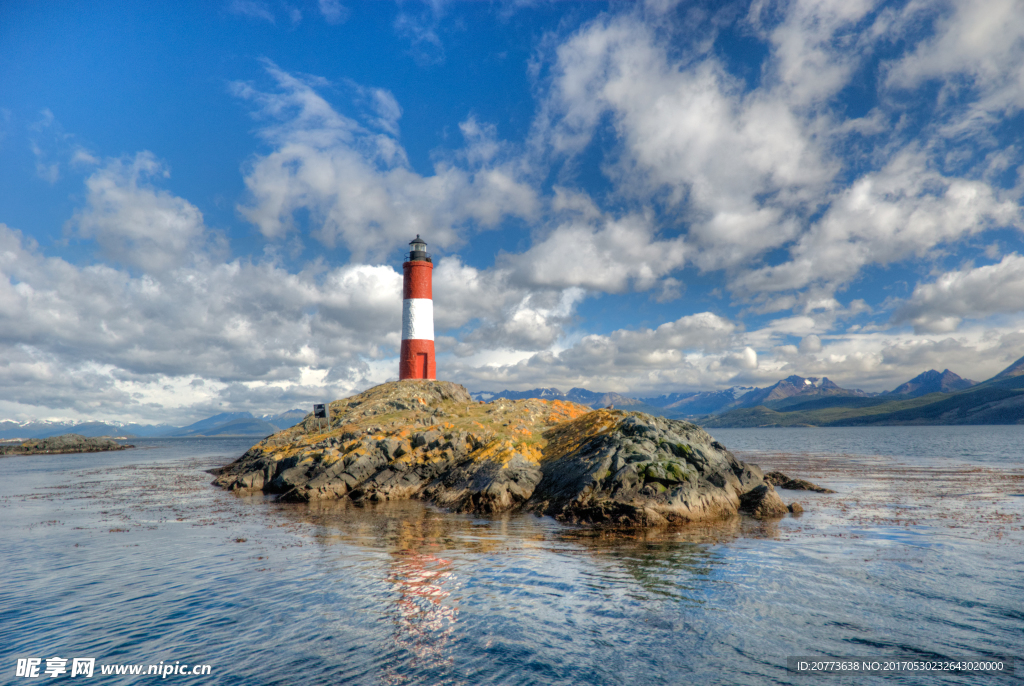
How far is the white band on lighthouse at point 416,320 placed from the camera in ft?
159

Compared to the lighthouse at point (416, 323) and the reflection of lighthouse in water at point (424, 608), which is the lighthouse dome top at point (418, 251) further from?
the reflection of lighthouse in water at point (424, 608)

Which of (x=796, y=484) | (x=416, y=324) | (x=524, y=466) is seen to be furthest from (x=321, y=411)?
(x=796, y=484)

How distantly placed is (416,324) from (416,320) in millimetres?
422

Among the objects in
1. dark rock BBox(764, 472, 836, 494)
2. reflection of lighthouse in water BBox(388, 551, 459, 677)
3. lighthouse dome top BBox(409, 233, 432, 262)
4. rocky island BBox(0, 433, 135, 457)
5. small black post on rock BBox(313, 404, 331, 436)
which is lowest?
dark rock BBox(764, 472, 836, 494)

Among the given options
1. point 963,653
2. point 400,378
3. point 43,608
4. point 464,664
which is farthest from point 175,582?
point 400,378

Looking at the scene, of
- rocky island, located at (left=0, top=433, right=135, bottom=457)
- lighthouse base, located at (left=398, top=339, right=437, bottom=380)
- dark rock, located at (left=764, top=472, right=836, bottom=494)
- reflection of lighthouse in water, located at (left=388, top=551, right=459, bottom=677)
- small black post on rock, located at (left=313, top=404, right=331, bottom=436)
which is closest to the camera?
reflection of lighthouse in water, located at (left=388, top=551, right=459, bottom=677)

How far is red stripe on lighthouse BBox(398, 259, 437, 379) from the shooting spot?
48.4 metres

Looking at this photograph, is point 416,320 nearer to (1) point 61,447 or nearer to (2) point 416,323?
(2) point 416,323

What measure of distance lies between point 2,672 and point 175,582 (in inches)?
160

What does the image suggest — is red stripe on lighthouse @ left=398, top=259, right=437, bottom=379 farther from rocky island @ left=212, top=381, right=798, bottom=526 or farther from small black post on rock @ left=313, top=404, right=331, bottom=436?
small black post on rock @ left=313, top=404, right=331, bottom=436

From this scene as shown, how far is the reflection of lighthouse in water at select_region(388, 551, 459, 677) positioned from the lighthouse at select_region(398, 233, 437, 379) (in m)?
35.8

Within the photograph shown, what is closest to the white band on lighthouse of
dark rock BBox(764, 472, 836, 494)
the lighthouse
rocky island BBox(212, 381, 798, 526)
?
the lighthouse

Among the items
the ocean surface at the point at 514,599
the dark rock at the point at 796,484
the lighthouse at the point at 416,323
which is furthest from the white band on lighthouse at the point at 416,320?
the dark rock at the point at 796,484

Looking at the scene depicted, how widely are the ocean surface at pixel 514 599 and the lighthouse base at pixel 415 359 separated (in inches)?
1151
